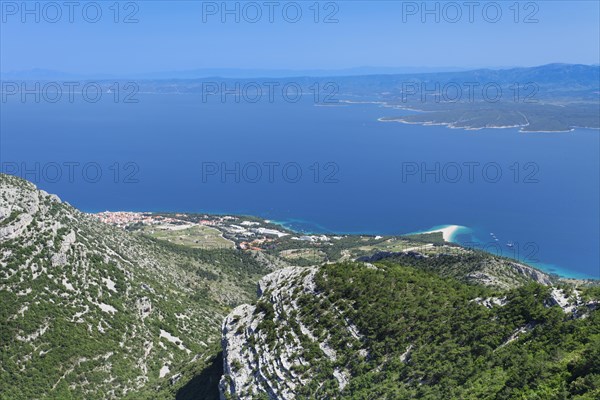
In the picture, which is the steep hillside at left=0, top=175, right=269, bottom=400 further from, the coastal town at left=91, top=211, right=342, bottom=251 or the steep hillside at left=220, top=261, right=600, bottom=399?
the coastal town at left=91, top=211, right=342, bottom=251

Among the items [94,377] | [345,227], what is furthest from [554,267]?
[94,377]

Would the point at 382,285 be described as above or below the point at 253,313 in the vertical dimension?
above

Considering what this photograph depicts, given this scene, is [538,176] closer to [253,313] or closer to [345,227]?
[345,227]

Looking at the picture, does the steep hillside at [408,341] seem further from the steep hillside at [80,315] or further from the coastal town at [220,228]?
the coastal town at [220,228]

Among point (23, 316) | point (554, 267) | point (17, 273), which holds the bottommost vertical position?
point (554, 267)

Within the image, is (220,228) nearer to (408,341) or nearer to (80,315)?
(80,315)

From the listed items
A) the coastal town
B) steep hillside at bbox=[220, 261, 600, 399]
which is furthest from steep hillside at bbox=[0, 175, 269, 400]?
the coastal town

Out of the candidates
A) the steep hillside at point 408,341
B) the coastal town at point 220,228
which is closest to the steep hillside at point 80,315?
the steep hillside at point 408,341

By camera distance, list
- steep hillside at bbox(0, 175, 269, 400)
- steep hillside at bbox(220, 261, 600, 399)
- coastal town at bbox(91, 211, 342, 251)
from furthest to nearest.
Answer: coastal town at bbox(91, 211, 342, 251), steep hillside at bbox(0, 175, 269, 400), steep hillside at bbox(220, 261, 600, 399)
